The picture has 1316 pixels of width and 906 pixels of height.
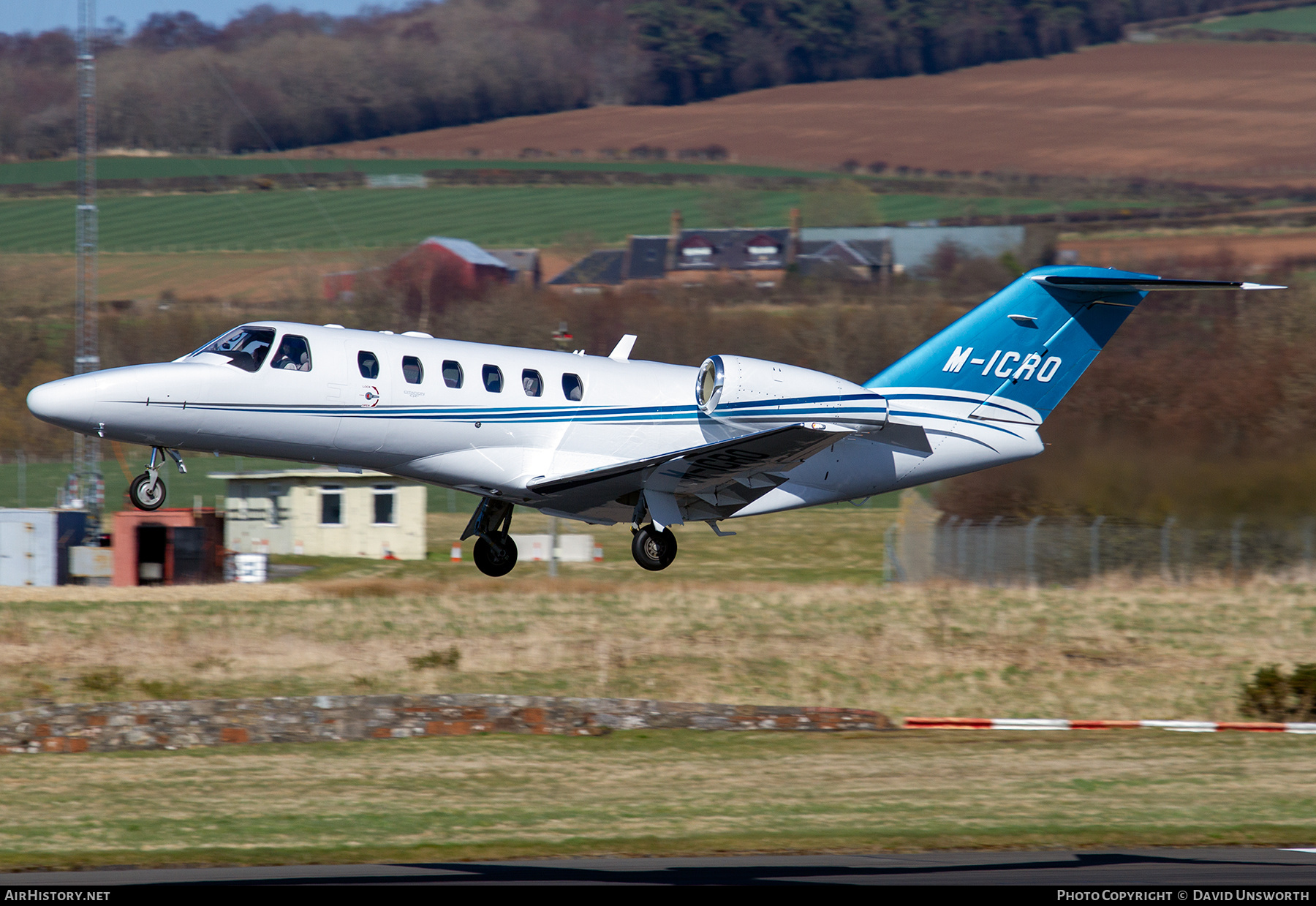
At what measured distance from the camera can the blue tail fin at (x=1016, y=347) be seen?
68.5ft

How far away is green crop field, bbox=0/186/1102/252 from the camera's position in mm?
65750

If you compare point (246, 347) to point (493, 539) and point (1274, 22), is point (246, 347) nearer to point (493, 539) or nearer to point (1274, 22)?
point (493, 539)

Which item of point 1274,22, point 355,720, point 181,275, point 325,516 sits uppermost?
point 1274,22

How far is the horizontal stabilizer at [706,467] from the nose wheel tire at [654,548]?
593mm

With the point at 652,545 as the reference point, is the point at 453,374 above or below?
above

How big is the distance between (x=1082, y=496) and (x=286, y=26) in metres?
59.7

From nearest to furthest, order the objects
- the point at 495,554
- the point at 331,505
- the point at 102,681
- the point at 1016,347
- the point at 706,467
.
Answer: the point at 706,467, the point at 495,554, the point at 1016,347, the point at 102,681, the point at 331,505

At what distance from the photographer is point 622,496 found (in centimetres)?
1950

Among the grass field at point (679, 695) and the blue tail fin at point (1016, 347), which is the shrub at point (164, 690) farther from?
the blue tail fin at point (1016, 347)

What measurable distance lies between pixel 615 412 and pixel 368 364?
3.31 meters

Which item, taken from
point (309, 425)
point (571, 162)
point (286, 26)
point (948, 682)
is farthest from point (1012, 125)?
point (309, 425)

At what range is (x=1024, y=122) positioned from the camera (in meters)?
84.4

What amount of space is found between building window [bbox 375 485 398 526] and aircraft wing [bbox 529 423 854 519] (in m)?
24.7

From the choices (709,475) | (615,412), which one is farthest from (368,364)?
(709,475)
